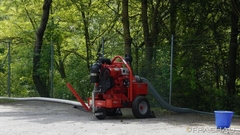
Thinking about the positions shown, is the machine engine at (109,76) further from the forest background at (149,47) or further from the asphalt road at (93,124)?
the forest background at (149,47)

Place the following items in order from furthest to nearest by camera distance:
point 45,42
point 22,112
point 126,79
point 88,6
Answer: point 88,6
point 45,42
point 22,112
point 126,79

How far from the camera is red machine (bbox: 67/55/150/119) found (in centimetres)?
1120

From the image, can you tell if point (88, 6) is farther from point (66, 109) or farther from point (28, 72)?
point (66, 109)

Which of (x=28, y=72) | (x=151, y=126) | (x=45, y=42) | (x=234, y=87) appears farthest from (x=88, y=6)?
(x=151, y=126)

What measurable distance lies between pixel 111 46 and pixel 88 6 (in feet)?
23.2

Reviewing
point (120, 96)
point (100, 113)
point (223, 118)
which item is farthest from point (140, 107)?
point (223, 118)

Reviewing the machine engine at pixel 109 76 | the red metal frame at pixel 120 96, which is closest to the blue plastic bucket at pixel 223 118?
the red metal frame at pixel 120 96

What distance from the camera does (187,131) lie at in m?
8.95

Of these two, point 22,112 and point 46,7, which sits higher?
point 46,7

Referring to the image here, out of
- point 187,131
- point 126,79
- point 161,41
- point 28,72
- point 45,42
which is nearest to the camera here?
point 187,131

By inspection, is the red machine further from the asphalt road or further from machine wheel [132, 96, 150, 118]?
the asphalt road

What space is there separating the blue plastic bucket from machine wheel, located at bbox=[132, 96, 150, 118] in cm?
280

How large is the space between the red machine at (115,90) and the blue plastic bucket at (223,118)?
9.29 ft

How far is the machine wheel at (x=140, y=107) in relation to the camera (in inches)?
444
